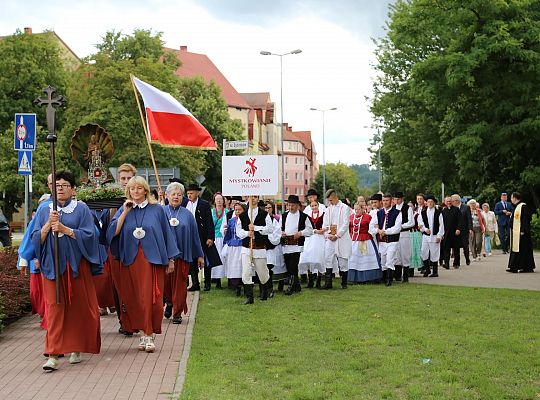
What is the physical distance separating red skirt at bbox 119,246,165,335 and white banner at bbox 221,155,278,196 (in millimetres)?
5159

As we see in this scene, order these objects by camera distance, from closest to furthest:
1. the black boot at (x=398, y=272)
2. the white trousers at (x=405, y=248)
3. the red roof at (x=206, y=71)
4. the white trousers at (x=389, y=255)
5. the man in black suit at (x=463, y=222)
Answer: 1. the white trousers at (x=389, y=255)
2. the black boot at (x=398, y=272)
3. the white trousers at (x=405, y=248)
4. the man in black suit at (x=463, y=222)
5. the red roof at (x=206, y=71)

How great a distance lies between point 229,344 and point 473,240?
17.7m

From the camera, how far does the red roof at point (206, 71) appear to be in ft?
343

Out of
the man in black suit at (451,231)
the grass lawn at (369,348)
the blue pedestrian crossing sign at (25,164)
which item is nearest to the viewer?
the grass lawn at (369,348)

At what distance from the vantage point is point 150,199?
→ 978cm

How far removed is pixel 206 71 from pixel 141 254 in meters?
99.6

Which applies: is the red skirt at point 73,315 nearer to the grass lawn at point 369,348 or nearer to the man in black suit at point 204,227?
the grass lawn at point 369,348

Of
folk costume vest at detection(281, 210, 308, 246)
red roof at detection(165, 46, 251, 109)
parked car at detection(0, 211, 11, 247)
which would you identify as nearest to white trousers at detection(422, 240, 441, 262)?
folk costume vest at detection(281, 210, 308, 246)

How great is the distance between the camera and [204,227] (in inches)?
610

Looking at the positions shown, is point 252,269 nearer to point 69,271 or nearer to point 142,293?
point 142,293

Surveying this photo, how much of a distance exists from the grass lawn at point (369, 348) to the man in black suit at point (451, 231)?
7.24 m

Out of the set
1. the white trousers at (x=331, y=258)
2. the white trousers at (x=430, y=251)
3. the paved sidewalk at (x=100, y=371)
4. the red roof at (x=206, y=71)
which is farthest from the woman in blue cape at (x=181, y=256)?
the red roof at (x=206, y=71)

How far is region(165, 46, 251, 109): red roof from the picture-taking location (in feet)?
343

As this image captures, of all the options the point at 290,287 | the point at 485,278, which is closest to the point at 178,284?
the point at 290,287
